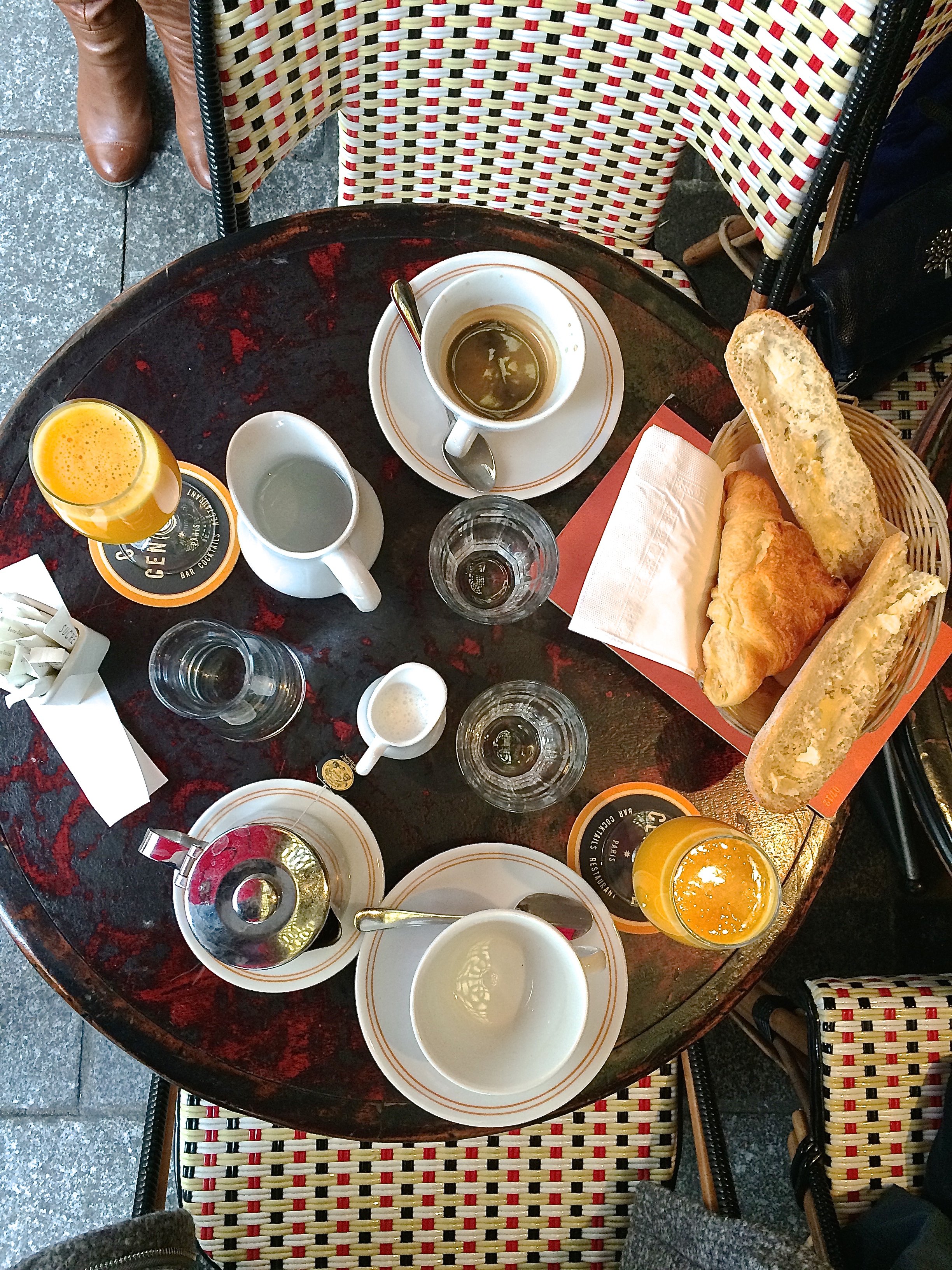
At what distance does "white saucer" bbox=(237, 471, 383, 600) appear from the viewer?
0.96 m

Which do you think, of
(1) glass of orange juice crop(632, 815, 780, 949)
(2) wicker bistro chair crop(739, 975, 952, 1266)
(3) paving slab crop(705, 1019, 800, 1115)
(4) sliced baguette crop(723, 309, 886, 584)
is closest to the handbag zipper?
(1) glass of orange juice crop(632, 815, 780, 949)

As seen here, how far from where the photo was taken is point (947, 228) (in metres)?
1.42

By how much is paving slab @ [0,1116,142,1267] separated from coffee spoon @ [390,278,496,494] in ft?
5.36

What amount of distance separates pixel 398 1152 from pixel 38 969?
0.63 m

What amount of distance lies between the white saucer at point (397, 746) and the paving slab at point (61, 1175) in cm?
135

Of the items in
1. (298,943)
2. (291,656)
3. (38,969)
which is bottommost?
(38,969)

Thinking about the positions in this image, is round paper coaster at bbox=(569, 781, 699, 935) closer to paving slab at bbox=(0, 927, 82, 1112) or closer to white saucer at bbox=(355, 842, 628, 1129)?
white saucer at bbox=(355, 842, 628, 1129)

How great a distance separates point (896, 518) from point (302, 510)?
0.73 meters

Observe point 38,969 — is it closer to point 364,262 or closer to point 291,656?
point 291,656

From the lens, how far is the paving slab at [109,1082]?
6.13ft

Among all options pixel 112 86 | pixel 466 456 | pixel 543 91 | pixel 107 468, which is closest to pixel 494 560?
pixel 466 456

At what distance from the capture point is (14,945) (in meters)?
1.88

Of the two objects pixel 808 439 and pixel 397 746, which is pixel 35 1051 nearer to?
pixel 397 746

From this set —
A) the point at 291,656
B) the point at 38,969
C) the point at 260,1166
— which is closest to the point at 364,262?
the point at 291,656
